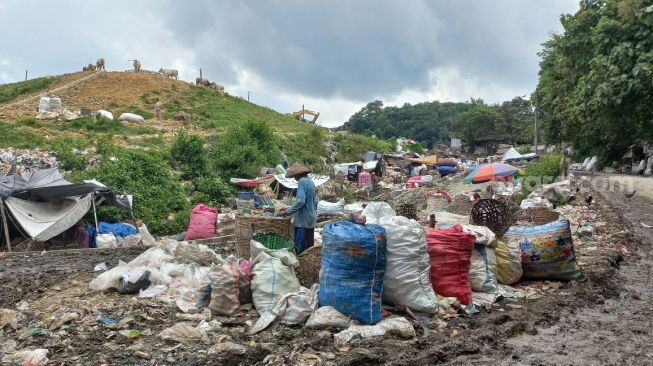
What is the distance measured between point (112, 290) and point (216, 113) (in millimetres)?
25995

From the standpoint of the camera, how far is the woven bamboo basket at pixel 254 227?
236 inches

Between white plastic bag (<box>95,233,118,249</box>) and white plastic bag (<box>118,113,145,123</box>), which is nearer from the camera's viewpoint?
Answer: white plastic bag (<box>95,233,118,249</box>)

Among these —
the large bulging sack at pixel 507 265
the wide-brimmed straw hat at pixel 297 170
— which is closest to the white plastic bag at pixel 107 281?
the wide-brimmed straw hat at pixel 297 170

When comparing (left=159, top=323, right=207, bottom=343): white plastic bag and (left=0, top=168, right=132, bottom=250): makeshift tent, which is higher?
(left=0, top=168, right=132, bottom=250): makeshift tent

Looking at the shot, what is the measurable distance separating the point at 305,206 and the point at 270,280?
1408 millimetres

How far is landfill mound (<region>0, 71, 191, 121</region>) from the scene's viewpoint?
26.4m

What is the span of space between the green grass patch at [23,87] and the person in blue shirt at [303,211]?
27.4 metres

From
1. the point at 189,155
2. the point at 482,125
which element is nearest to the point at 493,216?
the point at 189,155

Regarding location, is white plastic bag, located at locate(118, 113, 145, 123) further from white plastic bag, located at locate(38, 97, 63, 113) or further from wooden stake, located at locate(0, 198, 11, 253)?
wooden stake, located at locate(0, 198, 11, 253)

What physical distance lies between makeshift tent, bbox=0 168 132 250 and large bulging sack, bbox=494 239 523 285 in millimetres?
8007

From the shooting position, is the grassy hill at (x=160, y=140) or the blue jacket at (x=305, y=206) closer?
the blue jacket at (x=305, y=206)

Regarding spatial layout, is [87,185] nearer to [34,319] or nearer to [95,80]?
[34,319]

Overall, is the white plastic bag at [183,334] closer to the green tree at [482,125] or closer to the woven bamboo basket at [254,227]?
the woven bamboo basket at [254,227]

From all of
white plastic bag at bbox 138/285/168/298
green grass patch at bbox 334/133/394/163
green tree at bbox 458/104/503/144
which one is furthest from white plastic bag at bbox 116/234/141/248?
green tree at bbox 458/104/503/144
